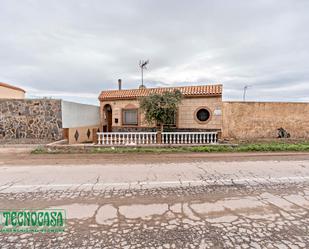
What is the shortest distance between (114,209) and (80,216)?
0.53 meters

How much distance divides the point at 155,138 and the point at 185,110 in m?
3.73

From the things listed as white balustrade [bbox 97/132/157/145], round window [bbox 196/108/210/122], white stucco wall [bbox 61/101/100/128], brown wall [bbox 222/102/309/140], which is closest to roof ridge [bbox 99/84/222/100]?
round window [bbox 196/108/210/122]

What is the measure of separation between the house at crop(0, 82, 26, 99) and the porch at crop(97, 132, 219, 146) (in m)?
12.3

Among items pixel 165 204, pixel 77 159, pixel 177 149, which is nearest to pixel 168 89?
pixel 177 149

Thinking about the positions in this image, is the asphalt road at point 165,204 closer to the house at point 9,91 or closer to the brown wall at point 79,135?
the brown wall at point 79,135

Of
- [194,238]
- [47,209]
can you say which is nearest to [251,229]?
[194,238]

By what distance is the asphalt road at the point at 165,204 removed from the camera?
7.42 ft

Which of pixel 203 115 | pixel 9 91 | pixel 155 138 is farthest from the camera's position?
pixel 9 91

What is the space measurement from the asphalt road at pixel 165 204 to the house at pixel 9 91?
13.8 metres

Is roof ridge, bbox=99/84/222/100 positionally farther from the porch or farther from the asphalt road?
the asphalt road

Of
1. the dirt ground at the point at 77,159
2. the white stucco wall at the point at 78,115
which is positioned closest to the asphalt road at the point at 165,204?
the dirt ground at the point at 77,159

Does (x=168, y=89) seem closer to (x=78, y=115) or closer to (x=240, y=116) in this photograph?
(x=240, y=116)

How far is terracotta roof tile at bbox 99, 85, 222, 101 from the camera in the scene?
1180cm

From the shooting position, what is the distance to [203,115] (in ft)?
39.6
